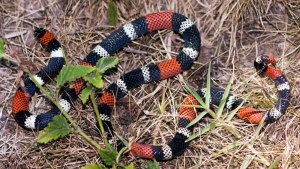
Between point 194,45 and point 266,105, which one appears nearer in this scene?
point 266,105

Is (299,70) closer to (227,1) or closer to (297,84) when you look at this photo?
(297,84)

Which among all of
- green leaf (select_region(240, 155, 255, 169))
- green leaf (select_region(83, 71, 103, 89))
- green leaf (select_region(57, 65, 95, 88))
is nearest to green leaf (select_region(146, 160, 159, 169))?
green leaf (select_region(240, 155, 255, 169))

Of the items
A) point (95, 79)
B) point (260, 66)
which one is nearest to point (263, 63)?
point (260, 66)

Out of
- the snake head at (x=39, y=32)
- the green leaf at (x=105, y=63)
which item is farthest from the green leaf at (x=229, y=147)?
the snake head at (x=39, y=32)

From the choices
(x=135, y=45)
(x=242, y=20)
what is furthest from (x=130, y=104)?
(x=242, y=20)

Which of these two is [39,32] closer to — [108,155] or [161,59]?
[161,59]
